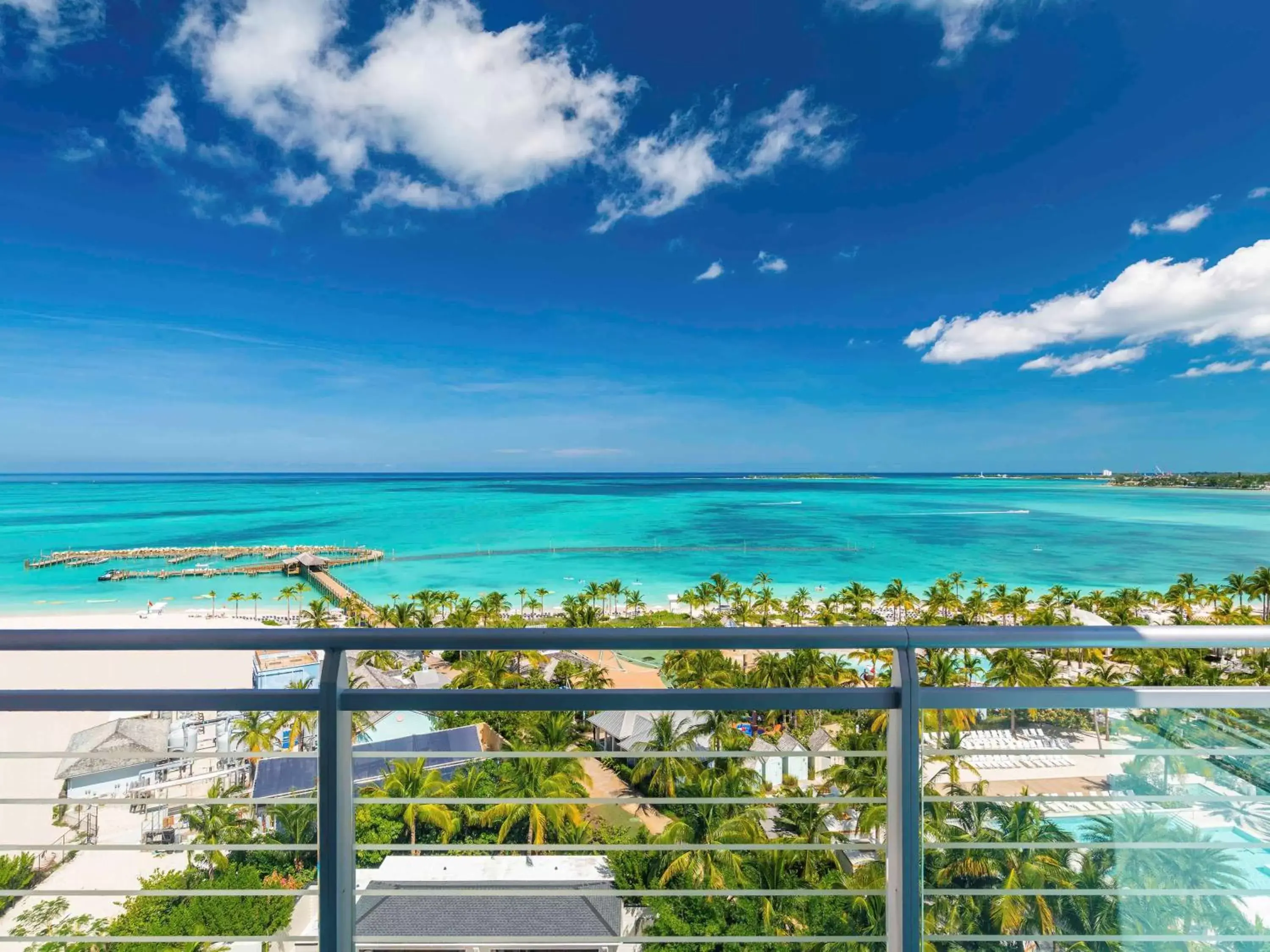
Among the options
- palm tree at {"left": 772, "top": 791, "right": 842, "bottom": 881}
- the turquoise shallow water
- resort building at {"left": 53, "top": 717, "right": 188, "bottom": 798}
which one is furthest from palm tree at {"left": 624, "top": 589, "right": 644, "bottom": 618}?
resort building at {"left": 53, "top": 717, "right": 188, "bottom": 798}

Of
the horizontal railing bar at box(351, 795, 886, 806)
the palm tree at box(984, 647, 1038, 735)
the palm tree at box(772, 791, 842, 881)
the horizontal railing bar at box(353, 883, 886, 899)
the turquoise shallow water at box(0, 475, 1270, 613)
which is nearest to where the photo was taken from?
the horizontal railing bar at box(351, 795, 886, 806)

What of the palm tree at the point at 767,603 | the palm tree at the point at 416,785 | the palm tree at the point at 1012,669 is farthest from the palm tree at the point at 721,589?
the palm tree at the point at 416,785

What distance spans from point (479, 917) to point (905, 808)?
956mm

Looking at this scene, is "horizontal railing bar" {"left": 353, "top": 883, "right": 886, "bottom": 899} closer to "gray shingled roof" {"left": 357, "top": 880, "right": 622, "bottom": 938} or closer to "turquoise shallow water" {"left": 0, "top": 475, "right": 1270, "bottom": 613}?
"gray shingled roof" {"left": 357, "top": 880, "right": 622, "bottom": 938}

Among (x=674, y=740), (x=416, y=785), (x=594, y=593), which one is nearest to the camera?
(x=674, y=740)

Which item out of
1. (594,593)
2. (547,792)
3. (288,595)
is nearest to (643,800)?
(547,792)

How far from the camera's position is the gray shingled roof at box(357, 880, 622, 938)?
1.15 m

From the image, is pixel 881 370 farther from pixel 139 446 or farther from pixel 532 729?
pixel 139 446

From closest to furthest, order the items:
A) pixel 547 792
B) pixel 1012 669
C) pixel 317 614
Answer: pixel 547 792
pixel 1012 669
pixel 317 614

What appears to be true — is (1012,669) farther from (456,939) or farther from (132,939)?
(132,939)

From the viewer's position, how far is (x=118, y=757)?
3.69 ft

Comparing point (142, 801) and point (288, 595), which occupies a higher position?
point (142, 801)

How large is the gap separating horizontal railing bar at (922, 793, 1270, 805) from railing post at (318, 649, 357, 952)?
113 centimetres

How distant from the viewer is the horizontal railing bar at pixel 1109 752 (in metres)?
1.10
